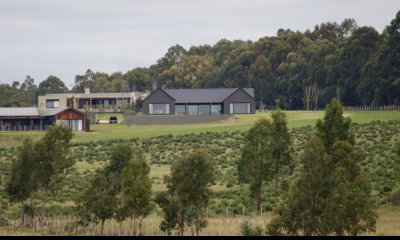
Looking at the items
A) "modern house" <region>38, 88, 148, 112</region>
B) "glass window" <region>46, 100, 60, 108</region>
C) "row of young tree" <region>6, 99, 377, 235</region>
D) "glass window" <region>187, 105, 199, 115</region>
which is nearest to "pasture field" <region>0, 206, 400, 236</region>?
"row of young tree" <region>6, 99, 377, 235</region>

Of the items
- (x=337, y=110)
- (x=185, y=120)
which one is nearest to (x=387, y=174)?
(x=337, y=110)

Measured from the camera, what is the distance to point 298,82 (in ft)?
396

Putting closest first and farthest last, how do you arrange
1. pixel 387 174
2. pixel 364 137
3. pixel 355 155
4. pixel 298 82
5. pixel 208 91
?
1. pixel 355 155
2. pixel 387 174
3. pixel 364 137
4. pixel 208 91
5. pixel 298 82

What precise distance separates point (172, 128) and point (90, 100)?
3939 cm

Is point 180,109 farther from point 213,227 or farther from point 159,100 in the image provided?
point 213,227

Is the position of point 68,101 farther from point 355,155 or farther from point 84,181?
point 355,155

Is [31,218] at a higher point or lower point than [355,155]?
lower

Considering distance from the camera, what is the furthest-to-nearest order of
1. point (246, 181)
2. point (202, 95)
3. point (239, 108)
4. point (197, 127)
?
point (202, 95) < point (239, 108) < point (197, 127) < point (246, 181)

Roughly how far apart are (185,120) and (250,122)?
10690mm

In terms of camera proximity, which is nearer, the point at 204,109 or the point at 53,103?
the point at 204,109

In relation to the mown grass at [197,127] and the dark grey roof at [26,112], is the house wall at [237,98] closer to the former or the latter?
the mown grass at [197,127]

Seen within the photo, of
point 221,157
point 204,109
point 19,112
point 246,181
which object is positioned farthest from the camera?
point 204,109

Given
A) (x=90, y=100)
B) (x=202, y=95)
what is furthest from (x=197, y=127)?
(x=90, y=100)

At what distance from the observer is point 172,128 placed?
92.2 m
